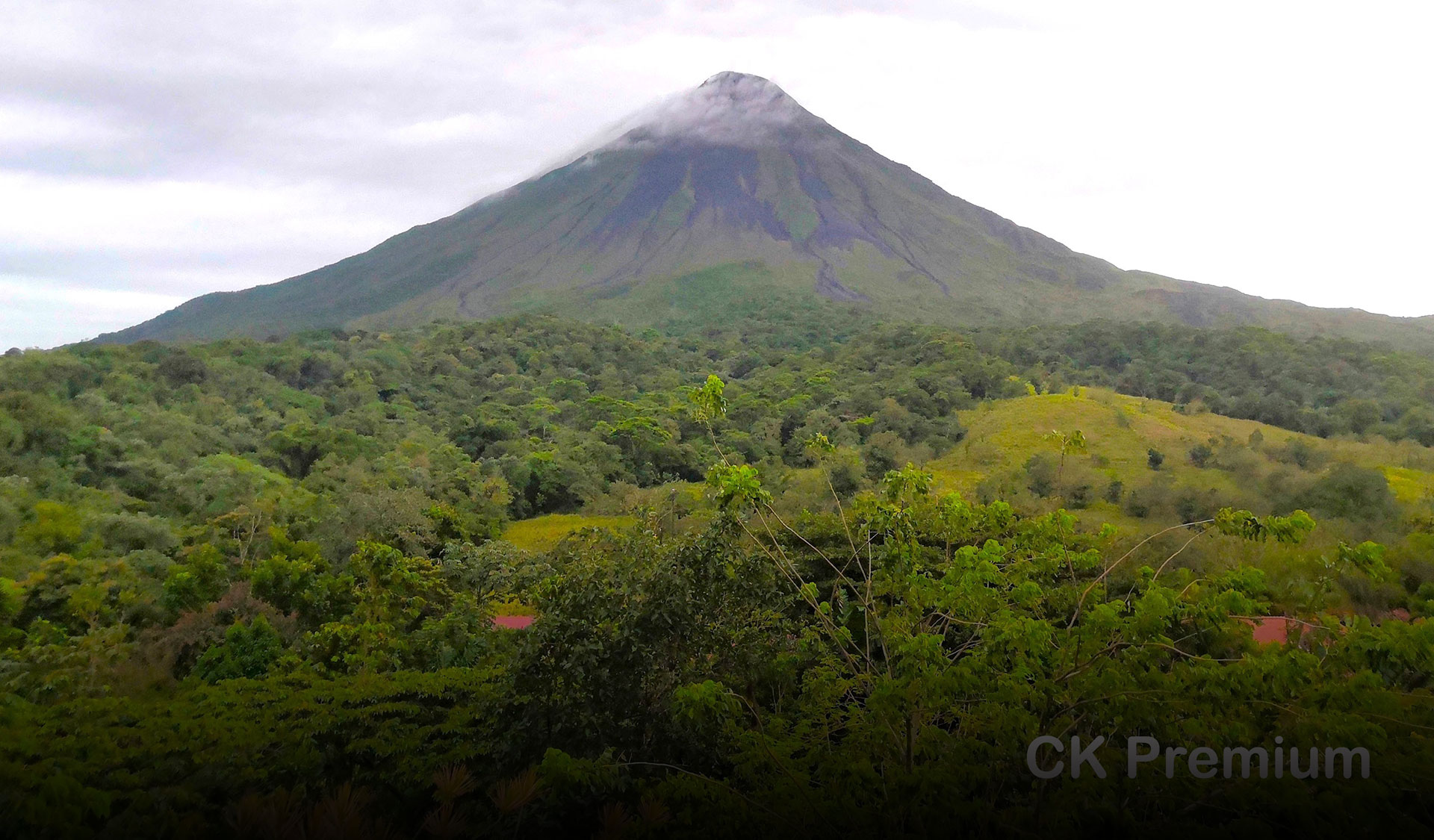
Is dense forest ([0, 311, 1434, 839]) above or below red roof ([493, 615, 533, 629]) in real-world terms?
above

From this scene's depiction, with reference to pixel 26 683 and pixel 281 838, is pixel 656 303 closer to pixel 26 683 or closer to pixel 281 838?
pixel 26 683

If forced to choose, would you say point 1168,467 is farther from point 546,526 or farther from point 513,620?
point 513,620

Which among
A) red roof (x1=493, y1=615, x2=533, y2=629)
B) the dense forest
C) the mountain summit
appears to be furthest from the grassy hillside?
the mountain summit

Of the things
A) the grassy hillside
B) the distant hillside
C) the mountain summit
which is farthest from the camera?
the mountain summit

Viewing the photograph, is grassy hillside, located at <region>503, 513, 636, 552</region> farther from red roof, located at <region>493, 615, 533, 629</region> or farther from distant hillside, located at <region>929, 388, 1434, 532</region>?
distant hillside, located at <region>929, 388, 1434, 532</region>

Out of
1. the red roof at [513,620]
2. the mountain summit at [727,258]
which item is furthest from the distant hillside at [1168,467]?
the mountain summit at [727,258]

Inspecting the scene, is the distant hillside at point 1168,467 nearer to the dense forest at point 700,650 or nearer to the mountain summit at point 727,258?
the dense forest at point 700,650

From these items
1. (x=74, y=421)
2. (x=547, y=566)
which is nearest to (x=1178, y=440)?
(x=547, y=566)
